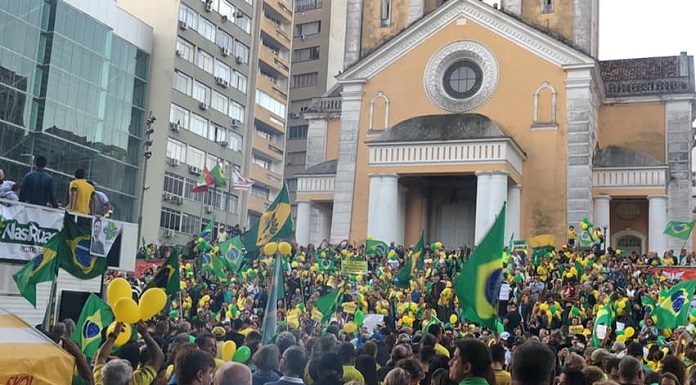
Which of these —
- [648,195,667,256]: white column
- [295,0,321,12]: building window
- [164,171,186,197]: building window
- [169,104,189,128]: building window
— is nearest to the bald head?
[648,195,667,256]: white column

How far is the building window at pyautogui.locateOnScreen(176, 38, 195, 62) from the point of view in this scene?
5409cm

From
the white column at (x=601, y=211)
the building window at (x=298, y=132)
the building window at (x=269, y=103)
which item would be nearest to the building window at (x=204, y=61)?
the building window at (x=269, y=103)

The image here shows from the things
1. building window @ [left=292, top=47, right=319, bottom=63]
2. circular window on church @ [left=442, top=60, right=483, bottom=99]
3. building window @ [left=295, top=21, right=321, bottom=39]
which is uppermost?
building window @ [left=295, top=21, right=321, bottom=39]

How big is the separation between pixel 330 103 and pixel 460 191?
10.3 m

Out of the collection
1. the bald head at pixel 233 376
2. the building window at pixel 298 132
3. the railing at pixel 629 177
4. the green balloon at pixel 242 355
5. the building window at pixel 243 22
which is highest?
the building window at pixel 243 22

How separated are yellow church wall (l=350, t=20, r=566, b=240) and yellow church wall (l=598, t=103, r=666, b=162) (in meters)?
5.15

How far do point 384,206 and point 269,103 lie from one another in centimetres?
3296

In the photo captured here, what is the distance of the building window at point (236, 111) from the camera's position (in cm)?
5981

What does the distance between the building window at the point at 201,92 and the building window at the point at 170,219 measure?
8.15m

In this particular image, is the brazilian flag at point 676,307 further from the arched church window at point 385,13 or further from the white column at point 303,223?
the arched church window at point 385,13

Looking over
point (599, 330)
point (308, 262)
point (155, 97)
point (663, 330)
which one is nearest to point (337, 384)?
point (599, 330)

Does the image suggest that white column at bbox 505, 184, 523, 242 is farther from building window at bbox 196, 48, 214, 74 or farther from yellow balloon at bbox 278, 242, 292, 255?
building window at bbox 196, 48, 214, 74

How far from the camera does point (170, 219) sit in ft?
172

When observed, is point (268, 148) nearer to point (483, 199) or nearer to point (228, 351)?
point (483, 199)
